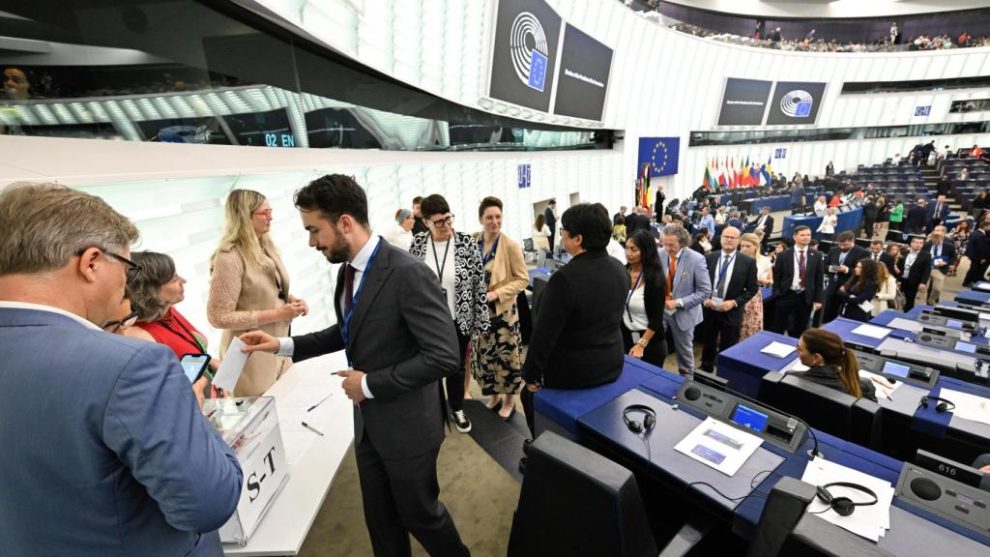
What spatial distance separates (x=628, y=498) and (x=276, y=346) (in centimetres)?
135

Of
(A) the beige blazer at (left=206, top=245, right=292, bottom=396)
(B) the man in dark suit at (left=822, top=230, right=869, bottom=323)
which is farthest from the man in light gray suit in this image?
(A) the beige blazer at (left=206, top=245, right=292, bottom=396)

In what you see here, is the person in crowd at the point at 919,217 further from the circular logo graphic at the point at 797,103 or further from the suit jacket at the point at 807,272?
the circular logo graphic at the point at 797,103

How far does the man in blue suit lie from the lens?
737 mm

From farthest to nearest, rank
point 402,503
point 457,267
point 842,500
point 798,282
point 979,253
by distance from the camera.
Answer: point 979,253 < point 798,282 < point 457,267 < point 402,503 < point 842,500

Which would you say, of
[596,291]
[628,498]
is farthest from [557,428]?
[628,498]

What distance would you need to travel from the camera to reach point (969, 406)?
2096 millimetres

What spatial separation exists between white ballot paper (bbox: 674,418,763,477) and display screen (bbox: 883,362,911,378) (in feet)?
5.26

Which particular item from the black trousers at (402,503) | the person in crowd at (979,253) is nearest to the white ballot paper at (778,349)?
the black trousers at (402,503)

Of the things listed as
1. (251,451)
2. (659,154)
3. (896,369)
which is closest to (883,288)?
(896,369)

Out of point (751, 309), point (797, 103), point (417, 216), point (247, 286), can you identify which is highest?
point (797, 103)

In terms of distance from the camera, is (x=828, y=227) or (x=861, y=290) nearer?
(x=861, y=290)

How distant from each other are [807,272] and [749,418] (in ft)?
11.3

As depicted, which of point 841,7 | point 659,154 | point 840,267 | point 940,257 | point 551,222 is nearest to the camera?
point 840,267

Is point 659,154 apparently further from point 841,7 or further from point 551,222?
point 841,7
